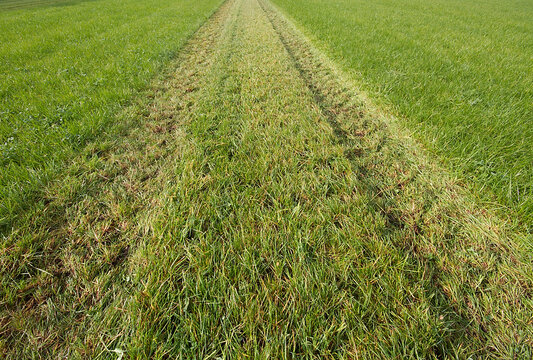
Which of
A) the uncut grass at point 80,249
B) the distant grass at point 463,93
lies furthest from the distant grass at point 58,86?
the distant grass at point 463,93

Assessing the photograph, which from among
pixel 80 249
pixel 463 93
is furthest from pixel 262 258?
pixel 463 93

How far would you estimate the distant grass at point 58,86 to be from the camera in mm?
2289

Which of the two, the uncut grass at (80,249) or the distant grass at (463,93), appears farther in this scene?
the distant grass at (463,93)

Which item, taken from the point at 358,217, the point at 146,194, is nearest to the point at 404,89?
the point at 358,217

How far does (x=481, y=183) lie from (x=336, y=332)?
2.15 meters

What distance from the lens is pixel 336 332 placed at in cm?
118

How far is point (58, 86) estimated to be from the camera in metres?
4.05

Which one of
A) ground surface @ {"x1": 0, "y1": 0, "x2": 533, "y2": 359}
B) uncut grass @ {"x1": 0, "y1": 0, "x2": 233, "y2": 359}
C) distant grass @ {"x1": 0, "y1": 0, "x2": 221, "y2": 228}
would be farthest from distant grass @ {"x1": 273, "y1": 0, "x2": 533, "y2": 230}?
distant grass @ {"x1": 0, "y1": 0, "x2": 221, "y2": 228}

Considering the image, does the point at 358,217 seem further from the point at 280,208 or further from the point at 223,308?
the point at 223,308

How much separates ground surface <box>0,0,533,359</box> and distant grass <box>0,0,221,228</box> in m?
0.32

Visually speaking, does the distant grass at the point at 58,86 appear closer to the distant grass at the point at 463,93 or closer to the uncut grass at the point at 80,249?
the uncut grass at the point at 80,249

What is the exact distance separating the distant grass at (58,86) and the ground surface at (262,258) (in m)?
0.32

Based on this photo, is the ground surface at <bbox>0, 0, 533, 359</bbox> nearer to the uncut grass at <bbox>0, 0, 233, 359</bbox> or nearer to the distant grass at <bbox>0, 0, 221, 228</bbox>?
the uncut grass at <bbox>0, 0, 233, 359</bbox>

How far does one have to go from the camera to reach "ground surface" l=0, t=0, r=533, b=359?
3.83 feet
